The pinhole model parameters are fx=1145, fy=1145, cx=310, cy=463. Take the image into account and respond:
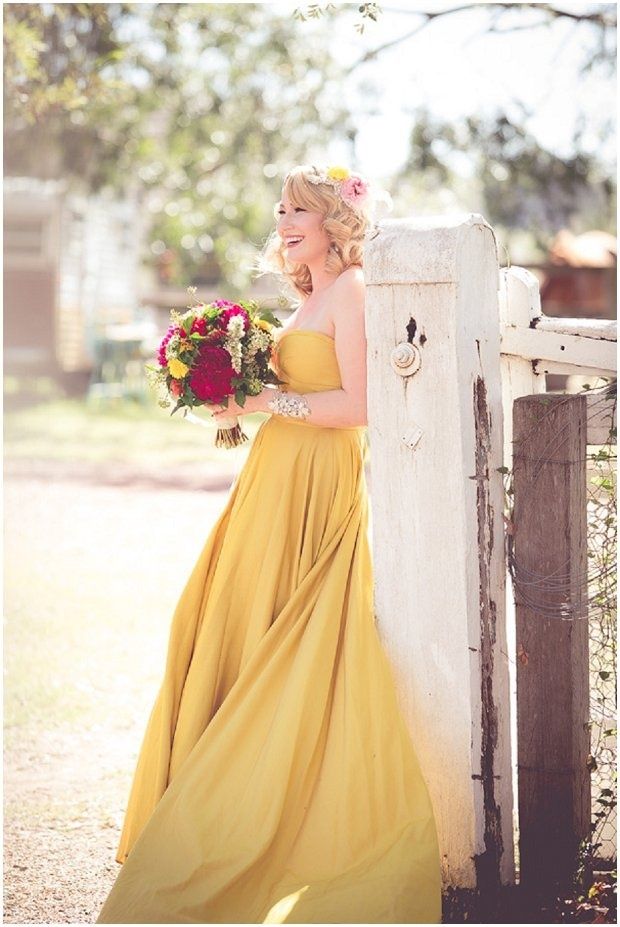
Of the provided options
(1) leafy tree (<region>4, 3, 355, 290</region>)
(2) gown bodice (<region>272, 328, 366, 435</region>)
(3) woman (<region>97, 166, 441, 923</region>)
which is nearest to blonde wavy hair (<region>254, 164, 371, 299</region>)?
(3) woman (<region>97, 166, 441, 923</region>)

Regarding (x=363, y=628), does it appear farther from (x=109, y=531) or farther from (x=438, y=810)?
(x=109, y=531)

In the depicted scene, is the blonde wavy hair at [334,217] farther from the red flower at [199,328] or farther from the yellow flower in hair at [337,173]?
the red flower at [199,328]

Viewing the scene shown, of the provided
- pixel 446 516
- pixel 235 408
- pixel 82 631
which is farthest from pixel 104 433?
pixel 446 516

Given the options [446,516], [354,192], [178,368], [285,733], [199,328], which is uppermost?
[354,192]

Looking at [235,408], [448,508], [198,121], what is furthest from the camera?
[198,121]

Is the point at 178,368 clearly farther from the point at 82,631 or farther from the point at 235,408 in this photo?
the point at 82,631

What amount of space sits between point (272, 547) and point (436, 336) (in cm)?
87

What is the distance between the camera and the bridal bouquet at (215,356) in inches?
136

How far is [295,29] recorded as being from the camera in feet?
54.3

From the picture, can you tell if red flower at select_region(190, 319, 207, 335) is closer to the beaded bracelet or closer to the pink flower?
the beaded bracelet

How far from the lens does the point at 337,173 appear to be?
3600mm

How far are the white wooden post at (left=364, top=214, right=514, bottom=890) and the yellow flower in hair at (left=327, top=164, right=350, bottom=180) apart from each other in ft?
1.69

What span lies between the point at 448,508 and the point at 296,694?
67cm

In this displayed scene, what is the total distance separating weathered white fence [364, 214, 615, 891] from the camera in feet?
10.1
